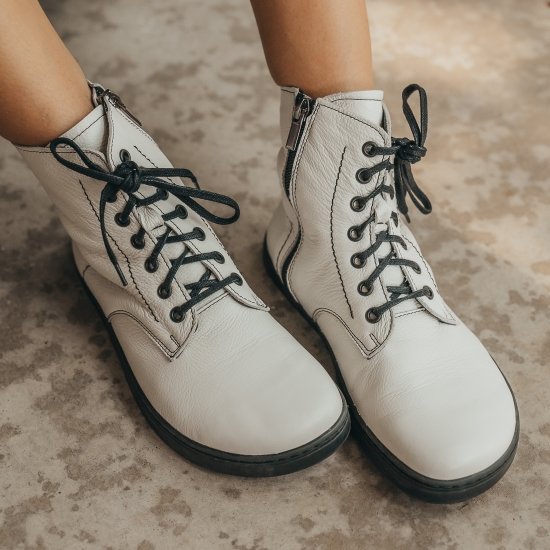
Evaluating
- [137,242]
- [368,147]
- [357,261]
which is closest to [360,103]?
[368,147]

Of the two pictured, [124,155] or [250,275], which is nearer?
[124,155]

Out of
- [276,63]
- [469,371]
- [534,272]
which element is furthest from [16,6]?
[534,272]

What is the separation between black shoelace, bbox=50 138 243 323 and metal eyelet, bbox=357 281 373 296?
137 millimetres

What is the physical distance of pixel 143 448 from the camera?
0.80 m

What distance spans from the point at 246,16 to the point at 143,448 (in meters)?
0.96

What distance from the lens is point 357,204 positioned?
0.79 m

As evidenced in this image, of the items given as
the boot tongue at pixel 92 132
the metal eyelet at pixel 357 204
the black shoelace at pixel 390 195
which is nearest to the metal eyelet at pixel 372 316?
the black shoelace at pixel 390 195

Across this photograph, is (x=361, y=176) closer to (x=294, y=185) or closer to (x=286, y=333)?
(x=294, y=185)

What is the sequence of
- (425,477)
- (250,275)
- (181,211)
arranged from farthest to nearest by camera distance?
1. (250,275)
2. (181,211)
3. (425,477)

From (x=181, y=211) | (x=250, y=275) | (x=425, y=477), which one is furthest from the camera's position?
(x=250, y=275)

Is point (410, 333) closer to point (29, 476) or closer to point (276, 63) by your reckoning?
point (276, 63)

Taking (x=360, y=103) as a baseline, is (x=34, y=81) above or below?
above

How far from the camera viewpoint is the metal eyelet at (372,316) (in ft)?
2.58

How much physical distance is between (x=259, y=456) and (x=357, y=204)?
0.29 metres
